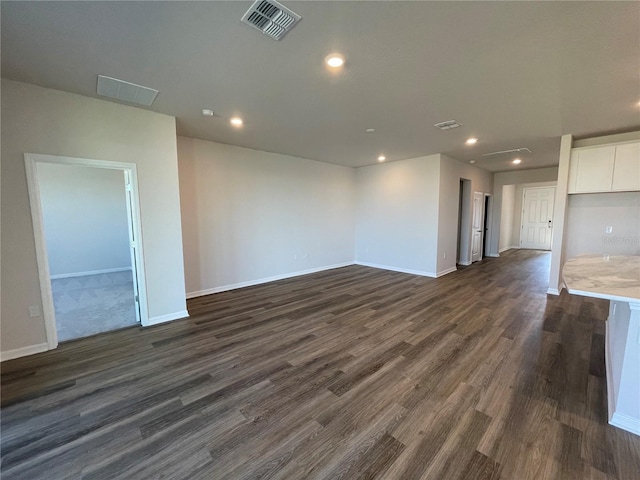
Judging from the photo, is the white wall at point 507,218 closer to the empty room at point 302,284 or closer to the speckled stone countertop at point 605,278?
the empty room at point 302,284

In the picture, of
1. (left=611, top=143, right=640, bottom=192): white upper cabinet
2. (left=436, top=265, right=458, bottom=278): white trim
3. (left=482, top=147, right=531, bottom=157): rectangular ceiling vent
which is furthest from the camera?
(left=436, top=265, right=458, bottom=278): white trim


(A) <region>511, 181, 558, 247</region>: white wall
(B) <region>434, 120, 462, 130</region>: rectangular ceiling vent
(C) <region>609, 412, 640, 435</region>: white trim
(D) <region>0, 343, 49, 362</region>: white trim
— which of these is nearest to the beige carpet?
(D) <region>0, 343, 49, 362</region>: white trim

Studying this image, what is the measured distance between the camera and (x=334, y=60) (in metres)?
2.21

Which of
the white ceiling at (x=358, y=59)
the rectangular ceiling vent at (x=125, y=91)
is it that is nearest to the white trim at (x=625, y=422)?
the white ceiling at (x=358, y=59)

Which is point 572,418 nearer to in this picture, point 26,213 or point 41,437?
point 41,437

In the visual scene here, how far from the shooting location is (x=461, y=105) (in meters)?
3.13

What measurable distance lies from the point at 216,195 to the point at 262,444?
4.15 m

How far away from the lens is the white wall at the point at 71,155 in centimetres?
263

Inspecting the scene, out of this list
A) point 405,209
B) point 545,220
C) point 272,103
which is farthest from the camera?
point 545,220

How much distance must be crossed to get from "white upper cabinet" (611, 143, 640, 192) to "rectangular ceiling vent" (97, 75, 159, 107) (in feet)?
21.7

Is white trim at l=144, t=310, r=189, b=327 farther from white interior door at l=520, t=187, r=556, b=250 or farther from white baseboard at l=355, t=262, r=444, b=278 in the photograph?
white interior door at l=520, t=187, r=556, b=250

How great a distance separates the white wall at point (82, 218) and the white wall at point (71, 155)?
4.28 m

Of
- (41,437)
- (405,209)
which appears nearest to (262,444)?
(41,437)

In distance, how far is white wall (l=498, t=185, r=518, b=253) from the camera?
9.08m
